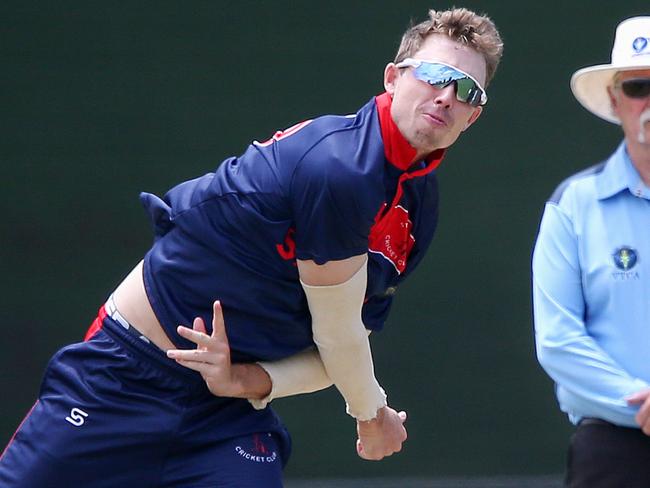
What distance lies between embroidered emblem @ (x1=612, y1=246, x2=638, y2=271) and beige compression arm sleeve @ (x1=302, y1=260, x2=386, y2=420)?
0.67m

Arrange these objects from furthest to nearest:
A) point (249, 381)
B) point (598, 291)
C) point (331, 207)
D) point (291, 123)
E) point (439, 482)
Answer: point (439, 482) → point (291, 123) → point (598, 291) → point (249, 381) → point (331, 207)

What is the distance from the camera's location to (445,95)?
2.91 m

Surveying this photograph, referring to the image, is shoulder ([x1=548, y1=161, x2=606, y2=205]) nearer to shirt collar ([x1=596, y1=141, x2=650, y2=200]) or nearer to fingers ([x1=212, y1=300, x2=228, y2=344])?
shirt collar ([x1=596, y1=141, x2=650, y2=200])

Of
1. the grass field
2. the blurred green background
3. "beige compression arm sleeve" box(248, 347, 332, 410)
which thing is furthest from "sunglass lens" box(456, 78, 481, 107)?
the grass field

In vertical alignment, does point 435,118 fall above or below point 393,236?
above

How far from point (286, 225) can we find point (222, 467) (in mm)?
606

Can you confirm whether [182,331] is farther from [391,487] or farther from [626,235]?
[391,487]

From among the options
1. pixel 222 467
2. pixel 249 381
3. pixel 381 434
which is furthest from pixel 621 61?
pixel 222 467

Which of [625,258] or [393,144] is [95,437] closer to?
[393,144]

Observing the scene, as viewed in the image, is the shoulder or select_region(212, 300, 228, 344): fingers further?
the shoulder

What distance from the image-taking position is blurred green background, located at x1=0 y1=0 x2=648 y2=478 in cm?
480

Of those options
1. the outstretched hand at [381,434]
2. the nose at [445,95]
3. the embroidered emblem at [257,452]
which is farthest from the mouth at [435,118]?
the embroidered emblem at [257,452]

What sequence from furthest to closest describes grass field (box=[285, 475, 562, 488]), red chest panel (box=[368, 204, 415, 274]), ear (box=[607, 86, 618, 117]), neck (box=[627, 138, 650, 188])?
grass field (box=[285, 475, 562, 488])
ear (box=[607, 86, 618, 117])
neck (box=[627, 138, 650, 188])
red chest panel (box=[368, 204, 415, 274])

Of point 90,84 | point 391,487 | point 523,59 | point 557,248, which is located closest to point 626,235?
point 557,248
